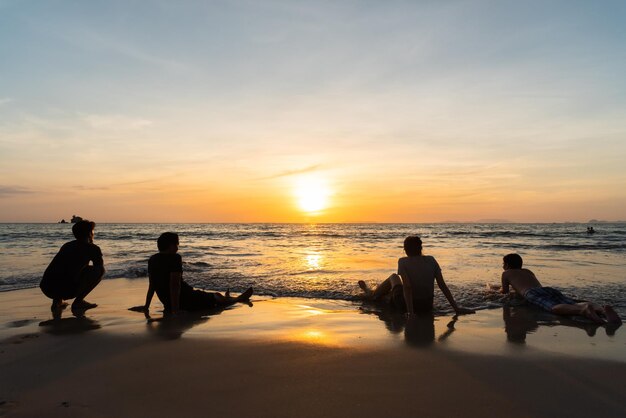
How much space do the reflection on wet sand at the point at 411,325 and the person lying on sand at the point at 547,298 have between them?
1.75 meters

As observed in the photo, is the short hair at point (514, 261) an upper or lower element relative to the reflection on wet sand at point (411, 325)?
upper

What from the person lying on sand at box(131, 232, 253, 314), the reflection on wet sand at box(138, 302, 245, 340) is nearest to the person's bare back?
the reflection on wet sand at box(138, 302, 245, 340)

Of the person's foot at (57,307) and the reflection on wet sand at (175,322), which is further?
the person's foot at (57,307)

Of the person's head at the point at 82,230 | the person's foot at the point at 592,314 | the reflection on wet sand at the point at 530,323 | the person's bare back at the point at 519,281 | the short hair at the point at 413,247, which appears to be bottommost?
the reflection on wet sand at the point at 530,323

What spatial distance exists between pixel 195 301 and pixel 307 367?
3693mm

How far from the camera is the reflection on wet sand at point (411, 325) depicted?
4.89m

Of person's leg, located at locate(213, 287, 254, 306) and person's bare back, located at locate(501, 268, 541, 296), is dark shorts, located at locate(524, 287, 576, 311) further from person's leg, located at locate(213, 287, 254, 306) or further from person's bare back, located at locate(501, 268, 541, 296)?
person's leg, located at locate(213, 287, 254, 306)

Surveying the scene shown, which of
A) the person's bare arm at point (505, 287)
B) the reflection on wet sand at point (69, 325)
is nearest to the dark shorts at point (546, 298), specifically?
the person's bare arm at point (505, 287)

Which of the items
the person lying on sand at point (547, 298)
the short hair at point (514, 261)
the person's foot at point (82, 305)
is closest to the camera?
the person lying on sand at point (547, 298)

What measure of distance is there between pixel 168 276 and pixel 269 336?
98.3 inches

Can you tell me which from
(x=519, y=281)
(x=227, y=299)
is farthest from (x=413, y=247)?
(x=227, y=299)

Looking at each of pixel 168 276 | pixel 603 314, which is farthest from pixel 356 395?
pixel 603 314

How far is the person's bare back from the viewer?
764 cm

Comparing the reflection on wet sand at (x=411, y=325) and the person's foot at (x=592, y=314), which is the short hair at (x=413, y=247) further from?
the person's foot at (x=592, y=314)
